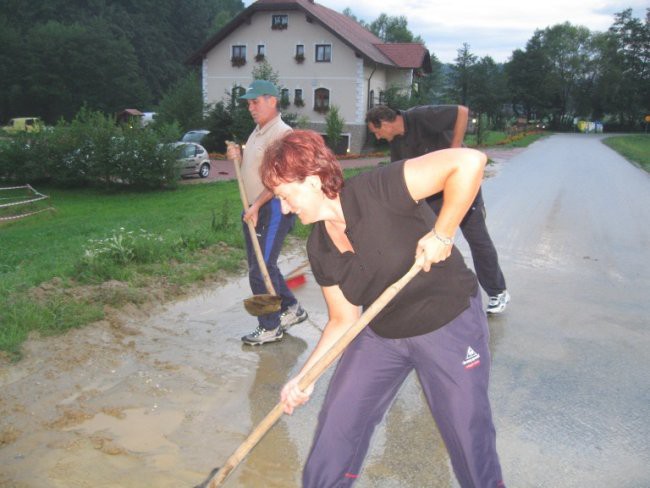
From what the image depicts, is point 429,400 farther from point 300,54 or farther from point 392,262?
point 300,54

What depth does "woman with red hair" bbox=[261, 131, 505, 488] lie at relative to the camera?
2.35 meters

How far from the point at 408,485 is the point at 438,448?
0.40 meters

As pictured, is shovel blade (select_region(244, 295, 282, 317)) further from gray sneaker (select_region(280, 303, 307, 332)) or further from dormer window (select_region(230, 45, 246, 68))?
dormer window (select_region(230, 45, 246, 68))

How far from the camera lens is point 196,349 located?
463 cm

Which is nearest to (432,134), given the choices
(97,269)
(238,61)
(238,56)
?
(97,269)

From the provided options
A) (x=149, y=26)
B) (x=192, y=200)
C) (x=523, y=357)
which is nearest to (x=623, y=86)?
(x=149, y=26)

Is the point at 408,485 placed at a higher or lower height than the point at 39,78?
lower

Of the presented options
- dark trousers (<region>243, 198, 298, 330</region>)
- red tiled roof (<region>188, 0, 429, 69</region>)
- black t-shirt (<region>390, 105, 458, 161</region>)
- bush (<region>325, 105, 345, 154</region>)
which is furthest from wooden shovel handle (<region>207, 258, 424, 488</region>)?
red tiled roof (<region>188, 0, 429, 69</region>)

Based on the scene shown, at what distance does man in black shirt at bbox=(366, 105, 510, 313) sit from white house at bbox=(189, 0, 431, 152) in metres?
31.3

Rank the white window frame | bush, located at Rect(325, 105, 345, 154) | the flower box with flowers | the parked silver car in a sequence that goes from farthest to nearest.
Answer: the flower box with flowers → the white window frame → bush, located at Rect(325, 105, 345, 154) → the parked silver car

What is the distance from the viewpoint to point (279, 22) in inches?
1441

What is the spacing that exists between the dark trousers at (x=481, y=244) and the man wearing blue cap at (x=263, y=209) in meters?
1.23

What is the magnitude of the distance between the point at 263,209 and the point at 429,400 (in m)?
2.50

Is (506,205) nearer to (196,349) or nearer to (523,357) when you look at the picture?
(523,357)
